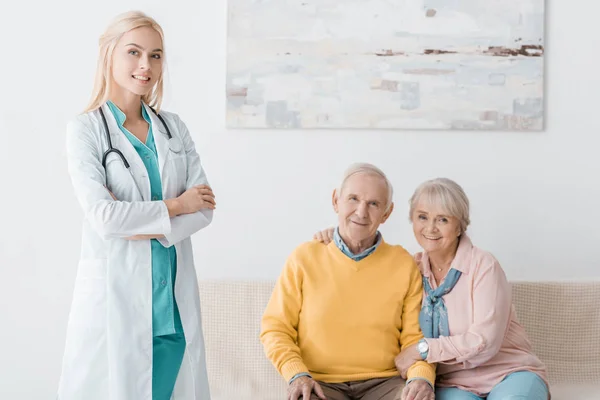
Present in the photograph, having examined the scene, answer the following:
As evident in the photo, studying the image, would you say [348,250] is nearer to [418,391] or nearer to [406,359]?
[406,359]

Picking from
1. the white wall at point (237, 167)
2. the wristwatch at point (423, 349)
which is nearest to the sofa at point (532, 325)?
the white wall at point (237, 167)

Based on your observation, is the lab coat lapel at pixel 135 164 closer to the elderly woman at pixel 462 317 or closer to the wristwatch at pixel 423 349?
the elderly woman at pixel 462 317

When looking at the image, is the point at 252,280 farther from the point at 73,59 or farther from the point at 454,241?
the point at 73,59

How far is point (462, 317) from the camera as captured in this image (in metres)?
2.42

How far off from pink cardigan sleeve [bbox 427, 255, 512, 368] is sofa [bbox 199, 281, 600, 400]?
504 mm

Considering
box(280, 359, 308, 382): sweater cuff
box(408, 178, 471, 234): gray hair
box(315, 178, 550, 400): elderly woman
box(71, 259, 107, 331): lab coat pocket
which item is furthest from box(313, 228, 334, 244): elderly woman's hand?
box(71, 259, 107, 331): lab coat pocket

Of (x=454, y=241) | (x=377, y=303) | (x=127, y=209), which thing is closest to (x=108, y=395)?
(x=127, y=209)

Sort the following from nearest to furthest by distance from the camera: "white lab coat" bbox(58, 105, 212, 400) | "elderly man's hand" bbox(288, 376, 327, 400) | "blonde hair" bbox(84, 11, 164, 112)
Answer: "white lab coat" bbox(58, 105, 212, 400), "blonde hair" bbox(84, 11, 164, 112), "elderly man's hand" bbox(288, 376, 327, 400)

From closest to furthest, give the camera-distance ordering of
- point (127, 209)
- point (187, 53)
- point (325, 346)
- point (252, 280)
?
1. point (127, 209)
2. point (325, 346)
3. point (252, 280)
4. point (187, 53)

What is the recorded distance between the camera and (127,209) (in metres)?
1.96

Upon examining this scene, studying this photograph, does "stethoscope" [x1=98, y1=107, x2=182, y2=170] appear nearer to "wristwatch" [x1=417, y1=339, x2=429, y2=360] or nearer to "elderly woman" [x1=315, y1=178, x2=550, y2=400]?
"elderly woman" [x1=315, y1=178, x2=550, y2=400]

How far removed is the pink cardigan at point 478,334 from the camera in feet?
7.66

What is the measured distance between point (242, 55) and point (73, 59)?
0.70 meters

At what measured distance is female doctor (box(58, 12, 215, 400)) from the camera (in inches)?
77.7
